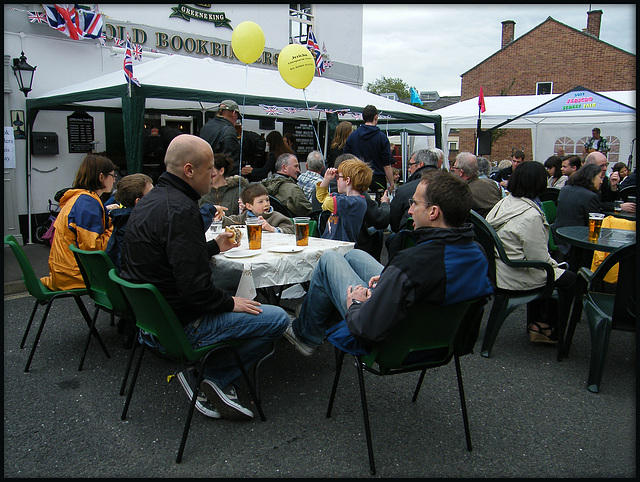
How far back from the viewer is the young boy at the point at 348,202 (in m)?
3.95

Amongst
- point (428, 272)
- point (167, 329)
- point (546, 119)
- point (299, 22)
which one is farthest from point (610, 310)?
point (546, 119)

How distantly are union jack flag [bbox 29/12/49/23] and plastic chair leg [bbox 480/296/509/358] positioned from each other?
8.52 meters

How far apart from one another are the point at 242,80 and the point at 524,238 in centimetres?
546

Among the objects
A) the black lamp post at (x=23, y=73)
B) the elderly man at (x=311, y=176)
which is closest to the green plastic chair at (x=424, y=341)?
the elderly man at (x=311, y=176)

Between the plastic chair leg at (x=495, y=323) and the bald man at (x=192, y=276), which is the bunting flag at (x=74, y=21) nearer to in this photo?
the bald man at (x=192, y=276)

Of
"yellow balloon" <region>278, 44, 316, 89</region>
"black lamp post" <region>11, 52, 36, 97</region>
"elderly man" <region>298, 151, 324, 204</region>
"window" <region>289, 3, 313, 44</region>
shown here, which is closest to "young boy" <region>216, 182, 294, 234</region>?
"elderly man" <region>298, 151, 324, 204</region>

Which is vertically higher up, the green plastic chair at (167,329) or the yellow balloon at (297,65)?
the yellow balloon at (297,65)

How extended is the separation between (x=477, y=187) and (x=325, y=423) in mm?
3274

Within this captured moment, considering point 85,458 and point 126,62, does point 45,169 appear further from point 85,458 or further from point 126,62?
point 85,458

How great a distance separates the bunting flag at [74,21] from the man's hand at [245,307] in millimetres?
7940

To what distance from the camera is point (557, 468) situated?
2.31 metres

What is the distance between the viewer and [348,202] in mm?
3965

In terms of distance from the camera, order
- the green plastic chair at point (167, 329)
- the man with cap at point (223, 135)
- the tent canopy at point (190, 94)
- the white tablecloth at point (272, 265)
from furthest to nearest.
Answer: the tent canopy at point (190, 94) < the man with cap at point (223, 135) < the white tablecloth at point (272, 265) < the green plastic chair at point (167, 329)

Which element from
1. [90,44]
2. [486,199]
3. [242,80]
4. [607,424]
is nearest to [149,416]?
[607,424]
